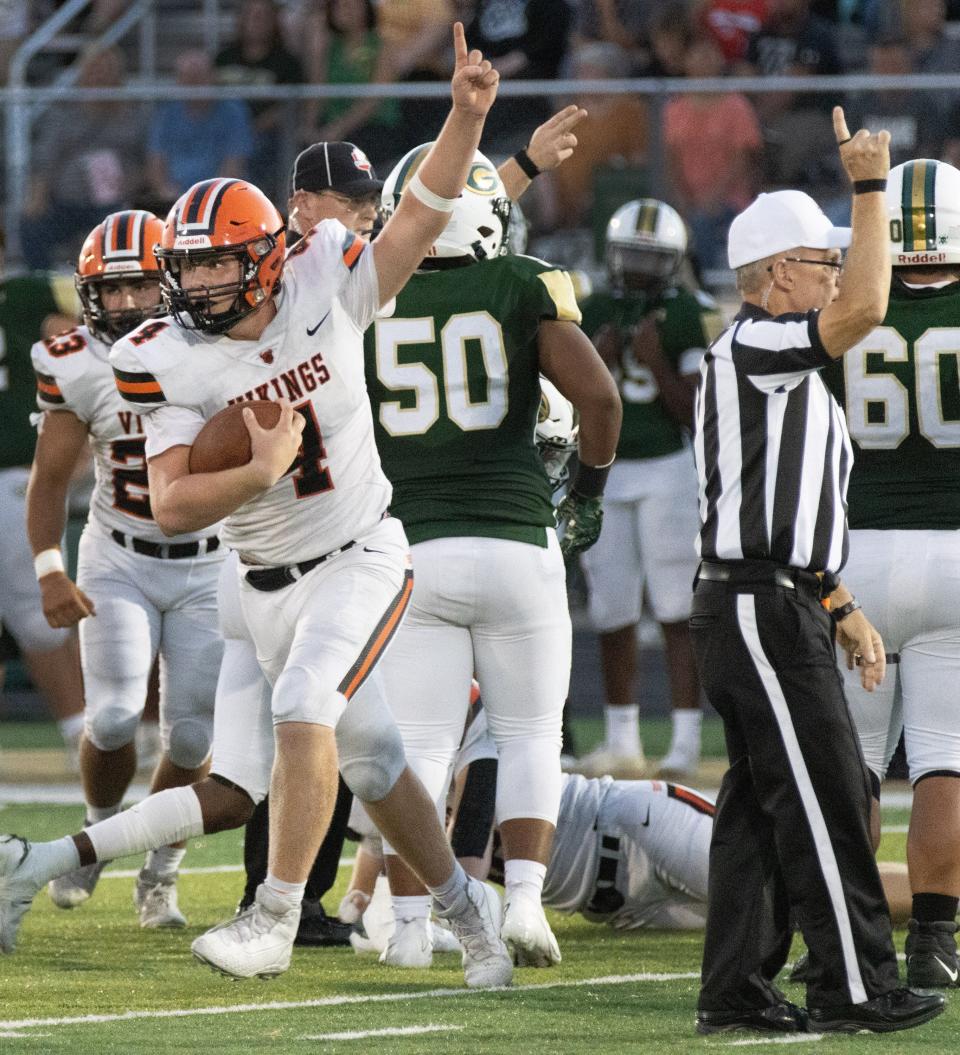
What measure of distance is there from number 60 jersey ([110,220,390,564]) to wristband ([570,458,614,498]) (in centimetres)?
81

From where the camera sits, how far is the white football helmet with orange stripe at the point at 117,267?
18.8 feet

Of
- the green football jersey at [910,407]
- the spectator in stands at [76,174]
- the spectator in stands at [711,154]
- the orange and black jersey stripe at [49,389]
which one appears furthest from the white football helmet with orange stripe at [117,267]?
the spectator in stands at [76,174]

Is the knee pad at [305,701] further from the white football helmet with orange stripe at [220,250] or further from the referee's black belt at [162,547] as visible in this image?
the referee's black belt at [162,547]

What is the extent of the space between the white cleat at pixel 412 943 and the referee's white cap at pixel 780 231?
1.81m

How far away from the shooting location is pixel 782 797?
3932mm

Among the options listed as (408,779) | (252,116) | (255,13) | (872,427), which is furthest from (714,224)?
(408,779)

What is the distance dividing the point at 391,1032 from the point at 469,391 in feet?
4.96

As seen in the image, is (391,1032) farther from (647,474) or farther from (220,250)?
(647,474)

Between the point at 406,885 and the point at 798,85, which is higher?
the point at 798,85

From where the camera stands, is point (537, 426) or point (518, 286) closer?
point (518, 286)

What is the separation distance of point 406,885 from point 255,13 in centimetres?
818

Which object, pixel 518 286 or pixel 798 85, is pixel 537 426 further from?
pixel 798 85

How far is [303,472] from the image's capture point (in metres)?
4.43

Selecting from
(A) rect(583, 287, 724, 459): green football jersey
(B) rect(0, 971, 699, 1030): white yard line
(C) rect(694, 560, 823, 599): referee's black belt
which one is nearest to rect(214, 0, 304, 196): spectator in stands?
(A) rect(583, 287, 724, 459): green football jersey
